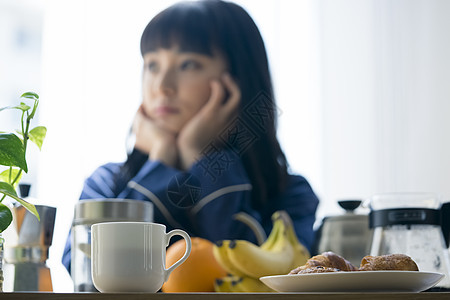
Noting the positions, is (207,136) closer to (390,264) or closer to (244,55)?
(244,55)

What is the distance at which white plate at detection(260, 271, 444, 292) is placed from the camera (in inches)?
21.8

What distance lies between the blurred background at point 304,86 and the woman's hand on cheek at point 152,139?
0.10 feet

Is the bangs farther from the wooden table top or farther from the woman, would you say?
the wooden table top

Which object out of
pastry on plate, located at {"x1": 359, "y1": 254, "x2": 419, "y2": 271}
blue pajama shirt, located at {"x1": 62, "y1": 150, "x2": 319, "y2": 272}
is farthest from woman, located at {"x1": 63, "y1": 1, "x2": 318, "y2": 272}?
pastry on plate, located at {"x1": 359, "y1": 254, "x2": 419, "y2": 271}

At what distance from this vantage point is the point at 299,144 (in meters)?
1.60

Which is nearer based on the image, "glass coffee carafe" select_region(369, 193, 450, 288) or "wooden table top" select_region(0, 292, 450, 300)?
"wooden table top" select_region(0, 292, 450, 300)

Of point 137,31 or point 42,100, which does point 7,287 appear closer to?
point 42,100

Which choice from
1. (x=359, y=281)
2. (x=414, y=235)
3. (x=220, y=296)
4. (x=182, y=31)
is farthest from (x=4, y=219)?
(x=182, y=31)

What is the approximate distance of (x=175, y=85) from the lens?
152cm

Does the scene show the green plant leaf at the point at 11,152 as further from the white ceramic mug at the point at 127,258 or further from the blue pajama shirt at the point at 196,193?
the blue pajama shirt at the point at 196,193

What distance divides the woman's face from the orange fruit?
0.64 metres

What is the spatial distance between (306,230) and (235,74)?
42 cm

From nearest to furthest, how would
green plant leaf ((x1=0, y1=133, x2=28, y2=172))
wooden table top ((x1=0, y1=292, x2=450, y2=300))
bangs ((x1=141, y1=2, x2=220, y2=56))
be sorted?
wooden table top ((x1=0, y1=292, x2=450, y2=300)), green plant leaf ((x1=0, y1=133, x2=28, y2=172)), bangs ((x1=141, y1=2, x2=220, y2=56))

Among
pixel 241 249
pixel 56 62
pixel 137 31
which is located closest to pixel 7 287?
pixel 241 249
